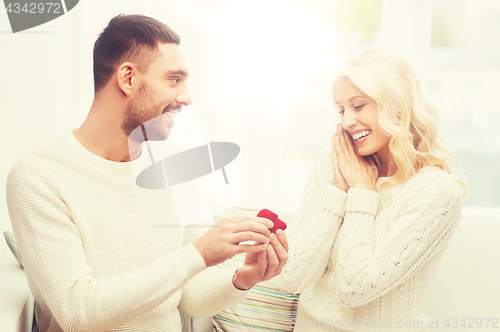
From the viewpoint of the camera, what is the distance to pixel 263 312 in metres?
1.29

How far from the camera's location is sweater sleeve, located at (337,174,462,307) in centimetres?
101

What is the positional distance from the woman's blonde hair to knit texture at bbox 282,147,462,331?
0.14ft

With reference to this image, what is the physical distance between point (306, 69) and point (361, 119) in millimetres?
632

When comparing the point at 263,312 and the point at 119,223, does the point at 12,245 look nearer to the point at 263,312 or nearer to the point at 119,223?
the point at 119,223

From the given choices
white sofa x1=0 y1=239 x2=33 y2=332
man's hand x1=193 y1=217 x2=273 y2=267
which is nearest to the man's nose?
man's hand x1=193 y1=217 x2=273 y2=267

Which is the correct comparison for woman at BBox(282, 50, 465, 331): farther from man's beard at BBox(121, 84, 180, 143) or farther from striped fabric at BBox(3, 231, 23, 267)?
striped fabric at BBox(3, 231, 23, 267)

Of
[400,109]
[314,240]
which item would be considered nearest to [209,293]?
[314,240]

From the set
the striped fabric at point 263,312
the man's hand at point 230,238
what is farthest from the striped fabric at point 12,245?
the man's hand at point 230,238

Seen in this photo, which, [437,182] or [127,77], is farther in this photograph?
[437,182]

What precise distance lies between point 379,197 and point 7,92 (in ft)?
4.10

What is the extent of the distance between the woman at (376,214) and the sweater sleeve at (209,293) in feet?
0.67

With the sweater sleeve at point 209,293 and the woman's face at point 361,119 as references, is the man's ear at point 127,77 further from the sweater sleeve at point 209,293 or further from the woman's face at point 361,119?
the woman's face at point 361,119

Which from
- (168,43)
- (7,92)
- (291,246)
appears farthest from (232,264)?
(7,92)

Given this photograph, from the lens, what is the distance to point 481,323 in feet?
4.27
